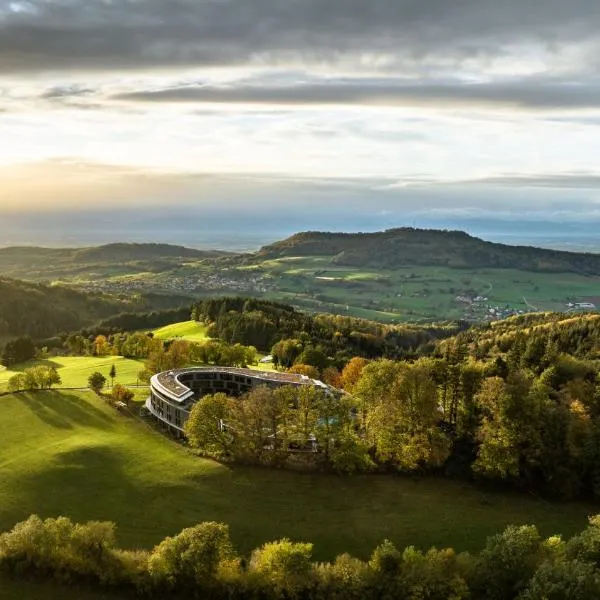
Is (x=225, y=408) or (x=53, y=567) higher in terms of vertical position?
(x=225, y=408)

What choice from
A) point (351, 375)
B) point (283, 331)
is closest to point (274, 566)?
point (351, 375)

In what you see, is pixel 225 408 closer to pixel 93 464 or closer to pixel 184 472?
pixel 184 472

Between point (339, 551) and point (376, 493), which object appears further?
point (376, 493)

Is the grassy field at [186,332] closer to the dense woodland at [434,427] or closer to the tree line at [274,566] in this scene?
the dense woodland at [434,427]

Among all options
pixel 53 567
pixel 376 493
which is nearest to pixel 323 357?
Result: pixel 376 493

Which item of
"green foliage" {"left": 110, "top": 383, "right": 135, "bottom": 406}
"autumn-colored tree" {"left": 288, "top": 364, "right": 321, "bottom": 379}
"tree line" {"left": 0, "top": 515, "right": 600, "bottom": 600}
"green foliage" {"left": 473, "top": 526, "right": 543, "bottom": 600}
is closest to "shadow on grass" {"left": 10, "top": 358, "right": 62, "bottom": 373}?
"green foliage" {"left": 110, "top": 383, "right": 135, "bottom": 406}

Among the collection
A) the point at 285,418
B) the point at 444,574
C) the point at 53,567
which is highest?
the point at 285,418

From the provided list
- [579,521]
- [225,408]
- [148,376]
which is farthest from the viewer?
[148,376]

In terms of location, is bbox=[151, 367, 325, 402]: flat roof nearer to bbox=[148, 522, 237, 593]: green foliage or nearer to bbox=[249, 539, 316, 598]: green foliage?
bbox=[148, 522, 237, 593]: green foliage
